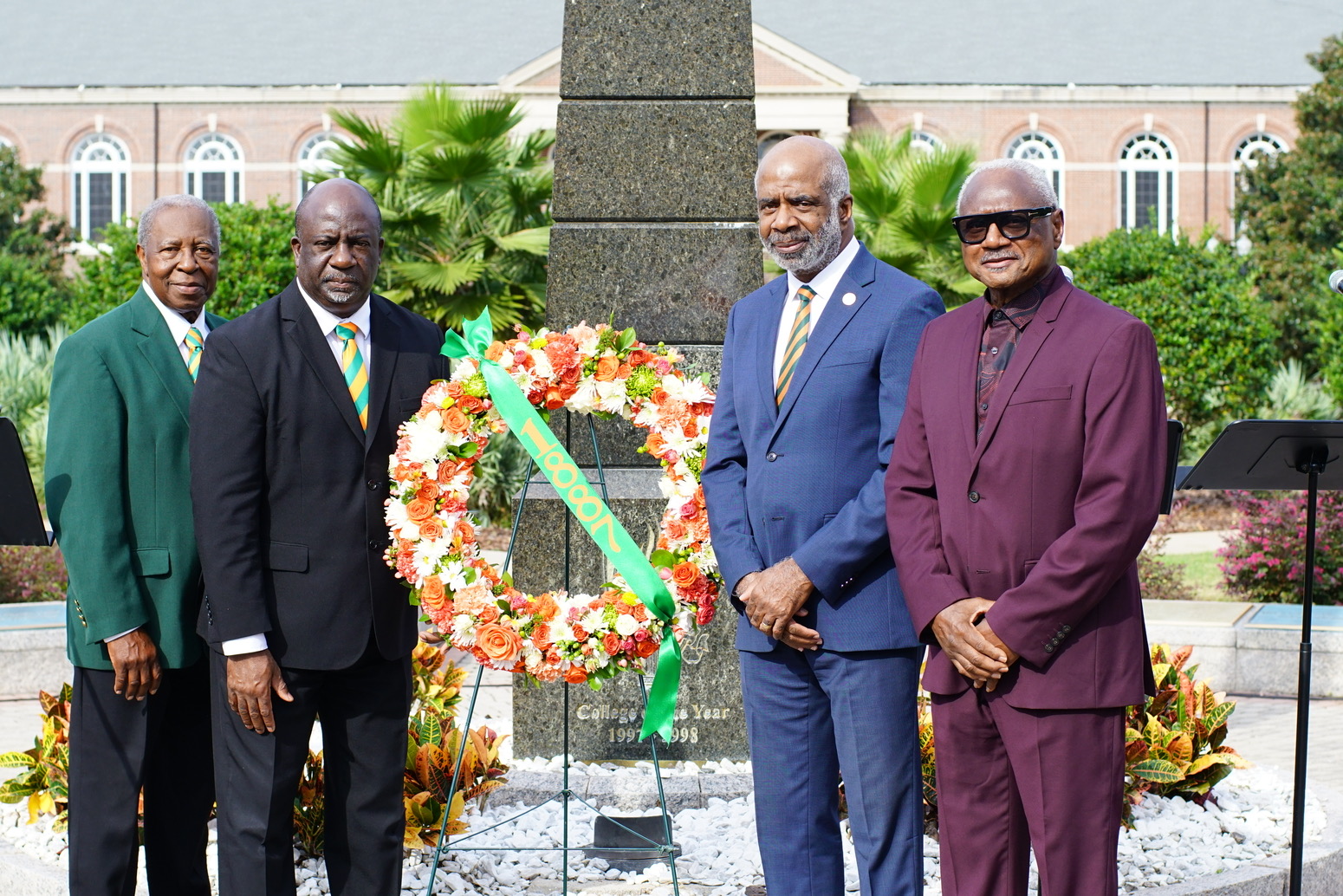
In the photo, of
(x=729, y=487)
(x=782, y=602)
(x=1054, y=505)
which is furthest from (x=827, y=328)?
(x=1054, y=505)

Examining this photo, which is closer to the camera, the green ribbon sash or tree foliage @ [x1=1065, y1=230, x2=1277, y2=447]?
the green ribbon sash

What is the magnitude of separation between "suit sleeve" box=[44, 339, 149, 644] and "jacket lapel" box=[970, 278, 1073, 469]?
7.50ft

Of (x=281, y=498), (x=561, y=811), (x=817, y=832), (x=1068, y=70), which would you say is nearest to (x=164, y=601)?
(x=281, y=498)

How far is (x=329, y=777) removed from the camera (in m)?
A: 3.73

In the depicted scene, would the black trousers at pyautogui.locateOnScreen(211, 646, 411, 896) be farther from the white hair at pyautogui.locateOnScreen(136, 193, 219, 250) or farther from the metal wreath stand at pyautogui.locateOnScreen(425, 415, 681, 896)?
the white hair at pyautogui.locateOnScreen(136, 193, 219, 250)

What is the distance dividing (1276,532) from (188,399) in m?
8.89

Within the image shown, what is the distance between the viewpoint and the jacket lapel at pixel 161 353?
12.7 ft

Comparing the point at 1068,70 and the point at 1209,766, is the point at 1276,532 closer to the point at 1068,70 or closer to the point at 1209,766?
the point at 1209,766

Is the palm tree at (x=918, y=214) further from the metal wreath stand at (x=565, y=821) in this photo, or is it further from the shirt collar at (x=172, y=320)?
the shirt collar at (x=172, y=320)

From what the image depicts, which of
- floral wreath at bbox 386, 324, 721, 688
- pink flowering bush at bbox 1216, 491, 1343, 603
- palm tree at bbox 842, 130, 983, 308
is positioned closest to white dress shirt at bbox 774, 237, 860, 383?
floral wreath at bbox 386, 324, 721, 688

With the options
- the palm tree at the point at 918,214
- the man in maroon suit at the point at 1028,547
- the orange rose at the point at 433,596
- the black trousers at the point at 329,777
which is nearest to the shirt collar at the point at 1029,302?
the man in maroon suit at the point at 1028,547

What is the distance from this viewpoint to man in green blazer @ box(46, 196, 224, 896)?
3719 millimetres

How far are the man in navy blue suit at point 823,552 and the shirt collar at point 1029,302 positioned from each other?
38cm

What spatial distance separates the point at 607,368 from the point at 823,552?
125 centimetres
